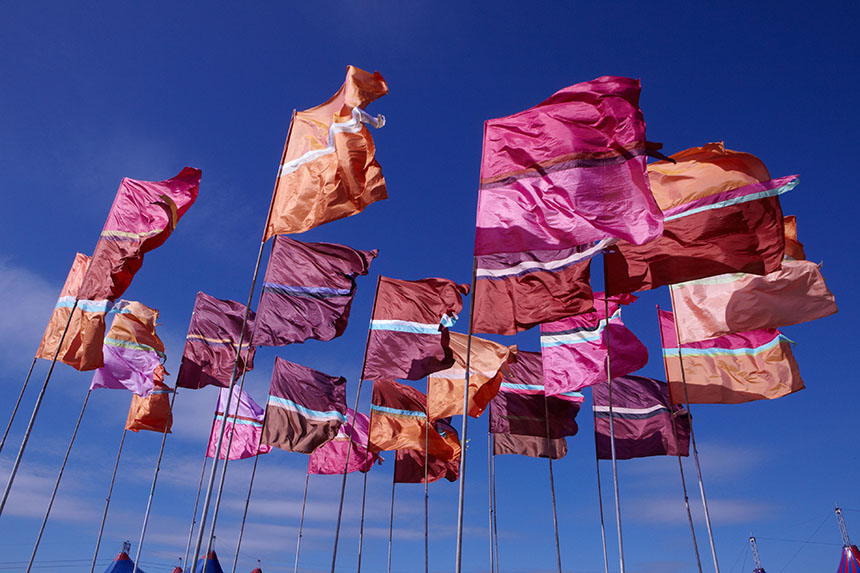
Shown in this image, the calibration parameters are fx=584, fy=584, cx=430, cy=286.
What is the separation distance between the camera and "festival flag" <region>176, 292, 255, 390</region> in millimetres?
20781

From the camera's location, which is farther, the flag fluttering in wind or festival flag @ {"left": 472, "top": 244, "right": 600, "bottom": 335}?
the flag fluttering in wind

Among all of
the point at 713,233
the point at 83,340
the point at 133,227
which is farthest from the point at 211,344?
the point at 713,233

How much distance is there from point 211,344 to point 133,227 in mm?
6301

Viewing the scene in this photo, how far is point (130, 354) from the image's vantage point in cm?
2222

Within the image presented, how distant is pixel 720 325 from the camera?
1841cm

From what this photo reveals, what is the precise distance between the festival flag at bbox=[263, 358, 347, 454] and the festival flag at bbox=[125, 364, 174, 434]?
6.99m

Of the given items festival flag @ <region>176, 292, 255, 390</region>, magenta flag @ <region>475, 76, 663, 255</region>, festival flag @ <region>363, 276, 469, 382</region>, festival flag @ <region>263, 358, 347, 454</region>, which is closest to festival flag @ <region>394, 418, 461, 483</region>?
festival flag @ <region>263, 358, 347, 454</region>

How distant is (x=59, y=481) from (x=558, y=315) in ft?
65.9

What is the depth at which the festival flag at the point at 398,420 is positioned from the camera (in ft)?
77.1

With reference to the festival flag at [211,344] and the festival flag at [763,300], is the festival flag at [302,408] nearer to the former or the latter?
the festival flag at [211,344]

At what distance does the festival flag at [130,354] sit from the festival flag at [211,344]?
1.82m

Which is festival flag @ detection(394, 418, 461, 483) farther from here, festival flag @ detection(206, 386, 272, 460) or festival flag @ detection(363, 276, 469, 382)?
festival flag @ detection(363, 276, 469, 382)

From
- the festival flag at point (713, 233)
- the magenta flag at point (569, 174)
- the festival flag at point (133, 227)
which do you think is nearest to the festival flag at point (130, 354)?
the festival flag at point (133, 227)

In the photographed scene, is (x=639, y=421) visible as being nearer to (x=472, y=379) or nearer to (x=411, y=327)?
(x=472, y=379)
